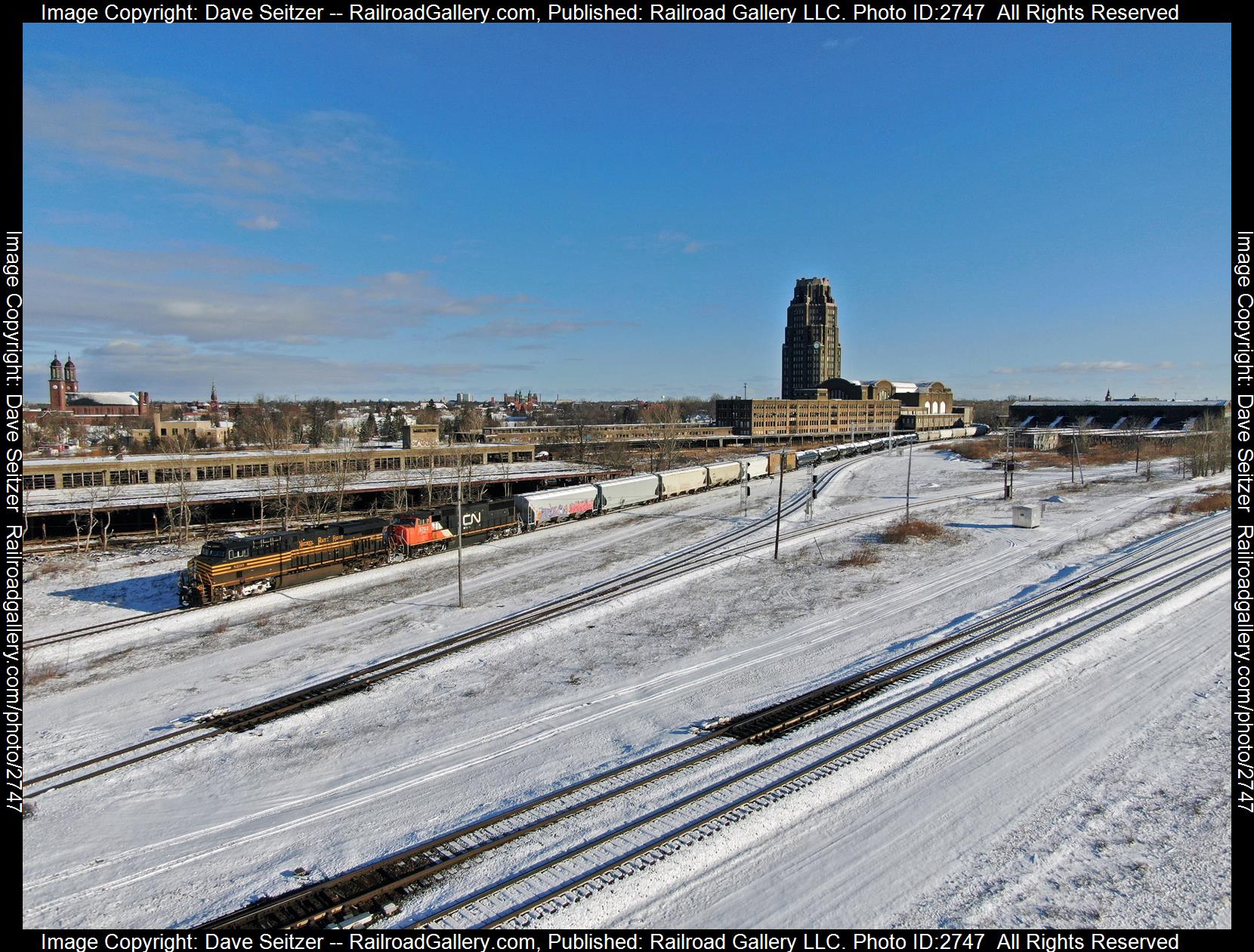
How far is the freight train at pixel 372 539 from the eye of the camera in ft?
96.5

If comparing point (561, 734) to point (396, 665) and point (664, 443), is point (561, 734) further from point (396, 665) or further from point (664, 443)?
point (664, 443)

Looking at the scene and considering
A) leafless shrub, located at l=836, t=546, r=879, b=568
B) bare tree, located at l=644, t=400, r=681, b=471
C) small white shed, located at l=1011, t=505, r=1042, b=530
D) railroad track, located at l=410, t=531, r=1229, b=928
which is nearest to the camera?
railroad track, located at l=410, t=531, r=1229, b=928

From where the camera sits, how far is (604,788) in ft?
46.9

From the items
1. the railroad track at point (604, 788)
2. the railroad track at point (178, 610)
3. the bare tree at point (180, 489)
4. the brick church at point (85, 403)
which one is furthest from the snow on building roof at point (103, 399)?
the railroad track at point (604, 788)

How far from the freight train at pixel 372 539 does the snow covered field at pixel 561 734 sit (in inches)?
57.1

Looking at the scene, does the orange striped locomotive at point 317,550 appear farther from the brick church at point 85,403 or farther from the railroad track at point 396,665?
the brick church at point 85,403

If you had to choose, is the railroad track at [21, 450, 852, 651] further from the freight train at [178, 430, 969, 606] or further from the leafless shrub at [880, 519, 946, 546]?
the leafless shrub at [880, 519, 946, 546]

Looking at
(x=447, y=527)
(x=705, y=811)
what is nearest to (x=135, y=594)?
(x=447, y=527)

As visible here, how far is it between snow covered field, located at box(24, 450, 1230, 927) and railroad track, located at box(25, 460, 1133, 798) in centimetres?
62

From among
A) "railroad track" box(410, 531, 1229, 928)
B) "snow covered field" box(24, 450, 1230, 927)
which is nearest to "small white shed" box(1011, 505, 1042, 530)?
"snow covered field" box(24, 450, 1230, 927)

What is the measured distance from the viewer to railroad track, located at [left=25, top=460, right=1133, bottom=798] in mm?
16203

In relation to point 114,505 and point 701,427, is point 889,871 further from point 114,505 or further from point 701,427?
point 701,427
